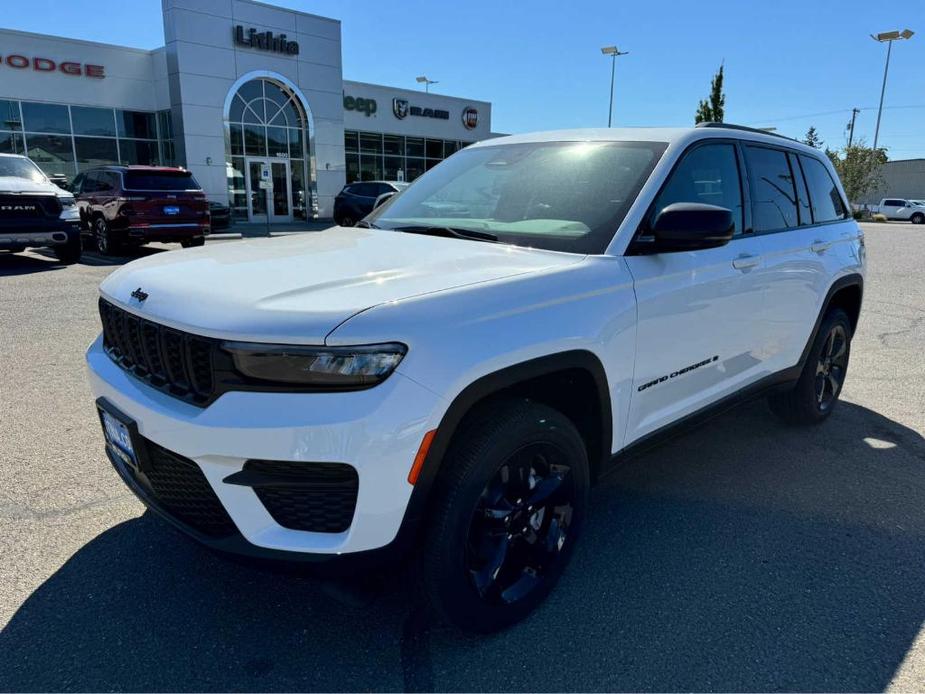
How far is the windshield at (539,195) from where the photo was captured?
2.84 metres

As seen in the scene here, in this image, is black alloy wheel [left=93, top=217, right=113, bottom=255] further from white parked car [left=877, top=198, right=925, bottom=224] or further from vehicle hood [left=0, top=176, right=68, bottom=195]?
white parked car [left=877, top=198, right=925, bottom=224]

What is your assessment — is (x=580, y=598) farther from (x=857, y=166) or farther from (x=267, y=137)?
(x=857, y=166)

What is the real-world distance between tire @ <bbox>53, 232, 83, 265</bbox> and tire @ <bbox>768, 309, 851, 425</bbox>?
11.6 m

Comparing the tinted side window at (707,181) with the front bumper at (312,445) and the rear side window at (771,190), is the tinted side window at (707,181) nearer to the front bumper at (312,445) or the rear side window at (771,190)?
the rear side window at (771,190)

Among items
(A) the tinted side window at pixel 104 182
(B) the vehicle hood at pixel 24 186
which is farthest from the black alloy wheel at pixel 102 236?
(B) the vehicle hood at pixel 24 186

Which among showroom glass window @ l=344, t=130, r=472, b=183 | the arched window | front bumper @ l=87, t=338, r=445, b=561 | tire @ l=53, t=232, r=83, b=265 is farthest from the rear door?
showroom glass window @ l=344, t=130, r=472, b=183

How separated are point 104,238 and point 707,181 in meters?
13.1

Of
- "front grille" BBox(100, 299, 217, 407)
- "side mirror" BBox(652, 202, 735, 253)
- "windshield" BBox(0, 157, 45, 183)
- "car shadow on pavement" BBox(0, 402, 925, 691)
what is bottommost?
"car shadow on pavement" BBox(0, 402, 925, 691)

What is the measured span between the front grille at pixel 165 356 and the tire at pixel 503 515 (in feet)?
2.64

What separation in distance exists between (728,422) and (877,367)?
2454mm

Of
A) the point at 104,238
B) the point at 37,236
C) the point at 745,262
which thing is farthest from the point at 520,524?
the point at 104,238

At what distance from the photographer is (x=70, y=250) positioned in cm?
1176

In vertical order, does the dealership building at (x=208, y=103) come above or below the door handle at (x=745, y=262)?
above

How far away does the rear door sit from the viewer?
2.75 m
